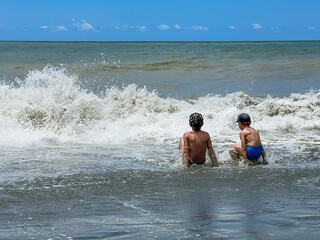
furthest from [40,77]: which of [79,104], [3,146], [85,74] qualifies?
[85,74]

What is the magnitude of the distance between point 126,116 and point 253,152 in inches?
207

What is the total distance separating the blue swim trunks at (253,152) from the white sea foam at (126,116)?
218 cm

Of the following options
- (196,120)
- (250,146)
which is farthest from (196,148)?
(250,146)

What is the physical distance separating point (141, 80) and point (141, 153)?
1302 centimetres

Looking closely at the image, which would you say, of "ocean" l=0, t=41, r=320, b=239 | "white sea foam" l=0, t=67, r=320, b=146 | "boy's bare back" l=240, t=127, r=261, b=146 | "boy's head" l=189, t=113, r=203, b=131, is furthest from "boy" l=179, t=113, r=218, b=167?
"white sea foam" l=0, t=67, r=320, b=146

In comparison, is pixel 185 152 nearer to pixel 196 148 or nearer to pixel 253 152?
pixel 196 148

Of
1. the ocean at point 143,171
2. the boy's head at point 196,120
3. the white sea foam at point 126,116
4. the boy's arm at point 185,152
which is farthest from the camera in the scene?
the white sea foam at point 126,116

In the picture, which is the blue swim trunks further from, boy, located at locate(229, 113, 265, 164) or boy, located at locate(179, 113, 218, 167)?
boy, located at locate(179, 113, 218, 167)

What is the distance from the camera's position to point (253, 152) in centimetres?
696

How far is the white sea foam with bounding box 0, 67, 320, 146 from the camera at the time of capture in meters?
9.34

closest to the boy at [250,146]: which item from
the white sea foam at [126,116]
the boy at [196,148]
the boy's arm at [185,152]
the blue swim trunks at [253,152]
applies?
the blue swim trunks at [253,152]

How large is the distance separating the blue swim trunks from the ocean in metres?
0.22

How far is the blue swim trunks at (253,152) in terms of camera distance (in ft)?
22.8

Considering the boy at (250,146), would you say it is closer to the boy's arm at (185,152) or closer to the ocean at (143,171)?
the ocean at (143,171)
